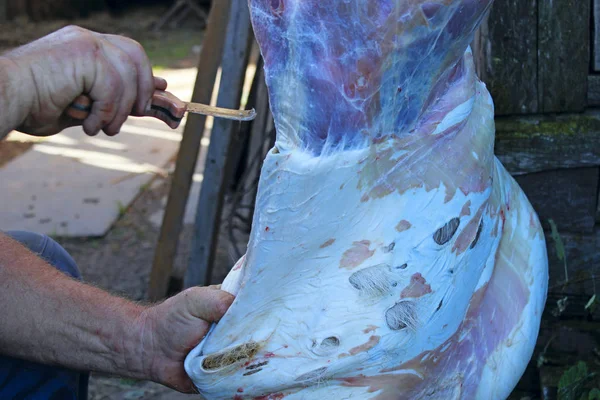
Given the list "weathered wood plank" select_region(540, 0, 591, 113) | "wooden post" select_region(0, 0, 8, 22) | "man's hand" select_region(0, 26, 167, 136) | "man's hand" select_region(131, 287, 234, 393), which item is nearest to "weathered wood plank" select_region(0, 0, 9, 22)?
"wooden post" select_region(0, 0, 8, 22)

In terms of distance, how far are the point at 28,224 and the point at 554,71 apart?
277cm

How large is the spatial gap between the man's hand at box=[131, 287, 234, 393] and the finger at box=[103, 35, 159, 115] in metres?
0.39

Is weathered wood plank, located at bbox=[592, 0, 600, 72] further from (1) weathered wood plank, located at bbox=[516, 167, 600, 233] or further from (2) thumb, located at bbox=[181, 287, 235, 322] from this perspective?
(2) thumb, located at bbox=[181, 287, 235, 322]

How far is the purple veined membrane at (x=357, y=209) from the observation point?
125cm

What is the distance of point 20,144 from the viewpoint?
543 cm

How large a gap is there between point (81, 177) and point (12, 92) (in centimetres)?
336

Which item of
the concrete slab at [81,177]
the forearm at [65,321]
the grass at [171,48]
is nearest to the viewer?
the forearm at [65,321]

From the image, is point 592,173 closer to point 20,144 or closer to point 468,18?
point 468,18

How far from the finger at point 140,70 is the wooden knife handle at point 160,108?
0.06ft

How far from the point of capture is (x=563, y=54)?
230 centimetres

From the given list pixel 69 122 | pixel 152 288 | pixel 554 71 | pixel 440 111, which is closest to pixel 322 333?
pixel 440 111

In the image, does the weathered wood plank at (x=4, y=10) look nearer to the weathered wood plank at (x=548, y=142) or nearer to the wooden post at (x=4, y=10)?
the wooden post at (x=4, y=10)

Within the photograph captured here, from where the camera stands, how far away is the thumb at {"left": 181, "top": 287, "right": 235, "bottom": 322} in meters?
1.39

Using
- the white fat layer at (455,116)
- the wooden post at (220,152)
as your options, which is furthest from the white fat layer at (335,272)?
the wooden post at (220,152)
